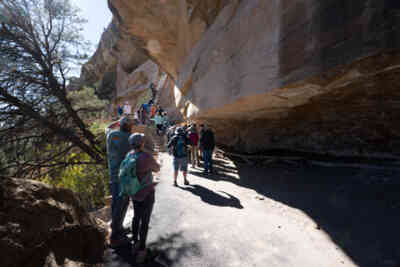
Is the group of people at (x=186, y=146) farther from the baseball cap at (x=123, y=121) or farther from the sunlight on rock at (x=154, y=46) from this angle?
the sunlight on rock at (x=154, y=46)

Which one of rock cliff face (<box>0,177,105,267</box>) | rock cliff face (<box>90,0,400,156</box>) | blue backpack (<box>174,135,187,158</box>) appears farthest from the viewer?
blue backpack (<box>174,135,187,158</box>)

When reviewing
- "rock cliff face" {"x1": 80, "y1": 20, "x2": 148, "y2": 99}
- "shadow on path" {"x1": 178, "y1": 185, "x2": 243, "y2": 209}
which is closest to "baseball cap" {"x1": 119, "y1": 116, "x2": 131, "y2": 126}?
"shadow on path" {"x1": 178, "y1": 185, "x2": 243, "y2": 209}

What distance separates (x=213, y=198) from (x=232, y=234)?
1.29 metres

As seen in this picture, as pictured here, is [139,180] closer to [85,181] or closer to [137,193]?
[137,193]

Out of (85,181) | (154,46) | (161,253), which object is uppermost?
(154,46)

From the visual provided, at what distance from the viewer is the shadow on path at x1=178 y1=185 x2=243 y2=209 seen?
11.4 ft

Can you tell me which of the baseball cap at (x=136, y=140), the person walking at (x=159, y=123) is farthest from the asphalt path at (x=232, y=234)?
the person walking at (x=159, y=123)

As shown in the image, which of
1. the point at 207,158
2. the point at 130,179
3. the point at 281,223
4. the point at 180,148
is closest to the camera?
the point at 130,179

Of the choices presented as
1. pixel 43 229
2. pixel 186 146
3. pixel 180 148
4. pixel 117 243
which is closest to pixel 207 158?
pixel 186 146

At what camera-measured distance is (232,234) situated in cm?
246

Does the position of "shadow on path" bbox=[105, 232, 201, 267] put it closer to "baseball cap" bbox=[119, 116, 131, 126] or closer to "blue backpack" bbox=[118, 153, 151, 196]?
"blue backpack" bbox=[118, 153, 151, 196]

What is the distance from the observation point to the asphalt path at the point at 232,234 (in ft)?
6.53

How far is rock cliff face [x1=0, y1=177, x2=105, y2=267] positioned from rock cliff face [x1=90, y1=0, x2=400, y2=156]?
142 inches

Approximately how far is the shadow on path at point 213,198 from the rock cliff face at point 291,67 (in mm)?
2272
